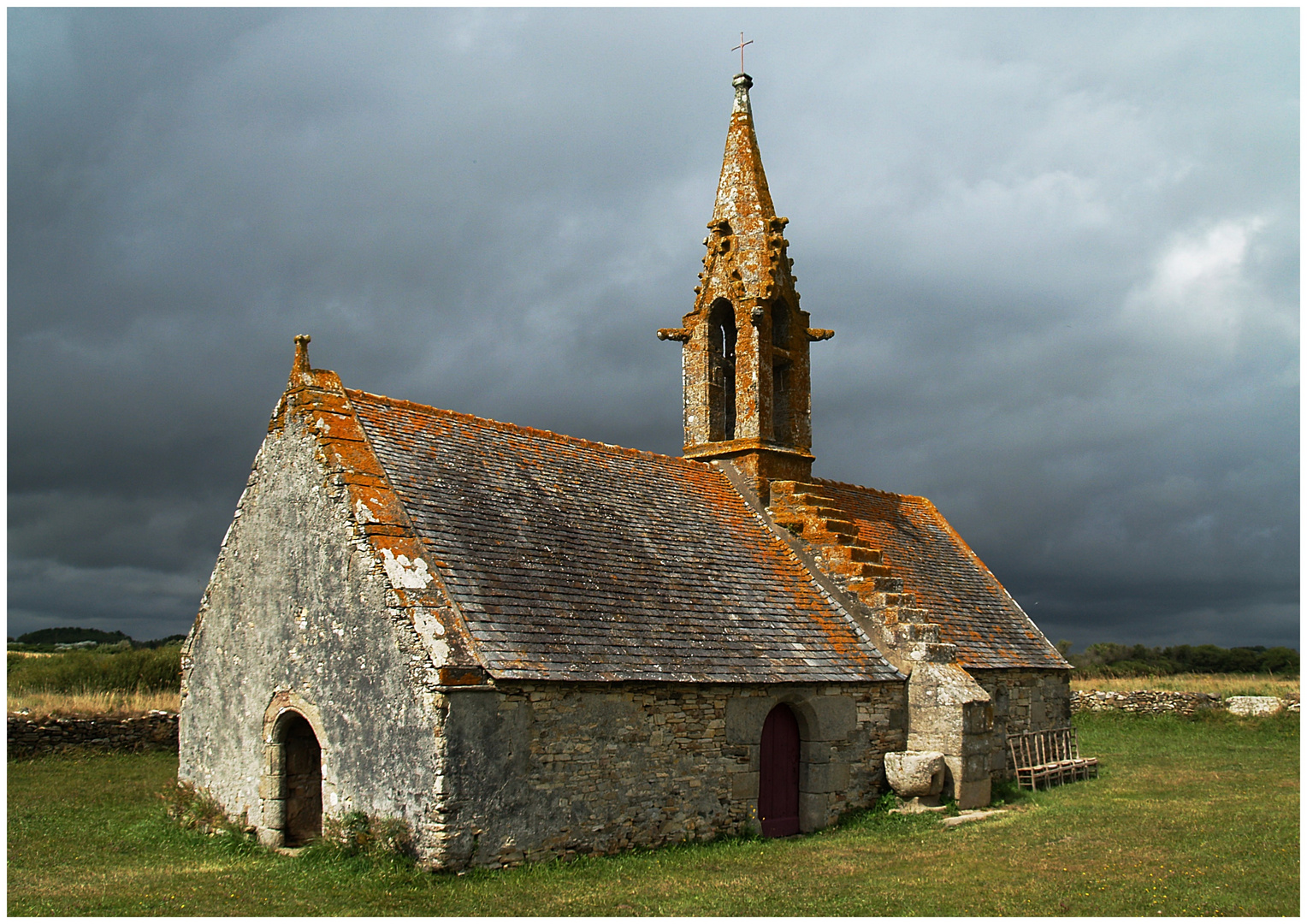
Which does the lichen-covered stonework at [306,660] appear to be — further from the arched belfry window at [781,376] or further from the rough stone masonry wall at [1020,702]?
the rough stone masonry wall at [1020,702]

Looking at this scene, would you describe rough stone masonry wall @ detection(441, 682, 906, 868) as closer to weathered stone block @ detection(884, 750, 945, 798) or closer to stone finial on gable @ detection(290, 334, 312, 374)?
weathered stone block @ detection(884, 750, 945, 798)

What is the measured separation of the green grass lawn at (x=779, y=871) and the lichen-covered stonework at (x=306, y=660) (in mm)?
872

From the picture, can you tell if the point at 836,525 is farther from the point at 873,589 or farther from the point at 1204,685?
the point at 1204,685

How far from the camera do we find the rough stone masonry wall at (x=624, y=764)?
11.6m

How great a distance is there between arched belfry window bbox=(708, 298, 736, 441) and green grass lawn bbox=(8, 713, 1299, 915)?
8.40m

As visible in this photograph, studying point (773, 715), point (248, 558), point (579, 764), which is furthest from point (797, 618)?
point (248, 558)

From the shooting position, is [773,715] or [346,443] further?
[773,715]

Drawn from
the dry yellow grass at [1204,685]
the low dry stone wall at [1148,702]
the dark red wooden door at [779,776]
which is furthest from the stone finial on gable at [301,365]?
the dry yellow grass at [1204,685]

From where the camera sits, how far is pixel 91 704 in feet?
74.6

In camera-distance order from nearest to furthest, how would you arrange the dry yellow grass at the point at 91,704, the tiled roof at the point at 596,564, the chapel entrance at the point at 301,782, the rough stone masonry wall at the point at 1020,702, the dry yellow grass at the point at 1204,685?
the tiled roof at the point at 596,564 < the chapel entrance at the point at 301,782 < the rough stone masonry wall at the point at 1020,702 < the dry yellow grass at the point at 91,704 < the dry yellow grass at the point at 1204,685

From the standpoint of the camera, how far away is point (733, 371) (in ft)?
70.4

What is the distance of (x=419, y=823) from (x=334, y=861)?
1256 mm

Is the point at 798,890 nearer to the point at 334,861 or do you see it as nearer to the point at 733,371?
the point at 334,861

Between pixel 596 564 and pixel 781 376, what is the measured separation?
8030 mm
